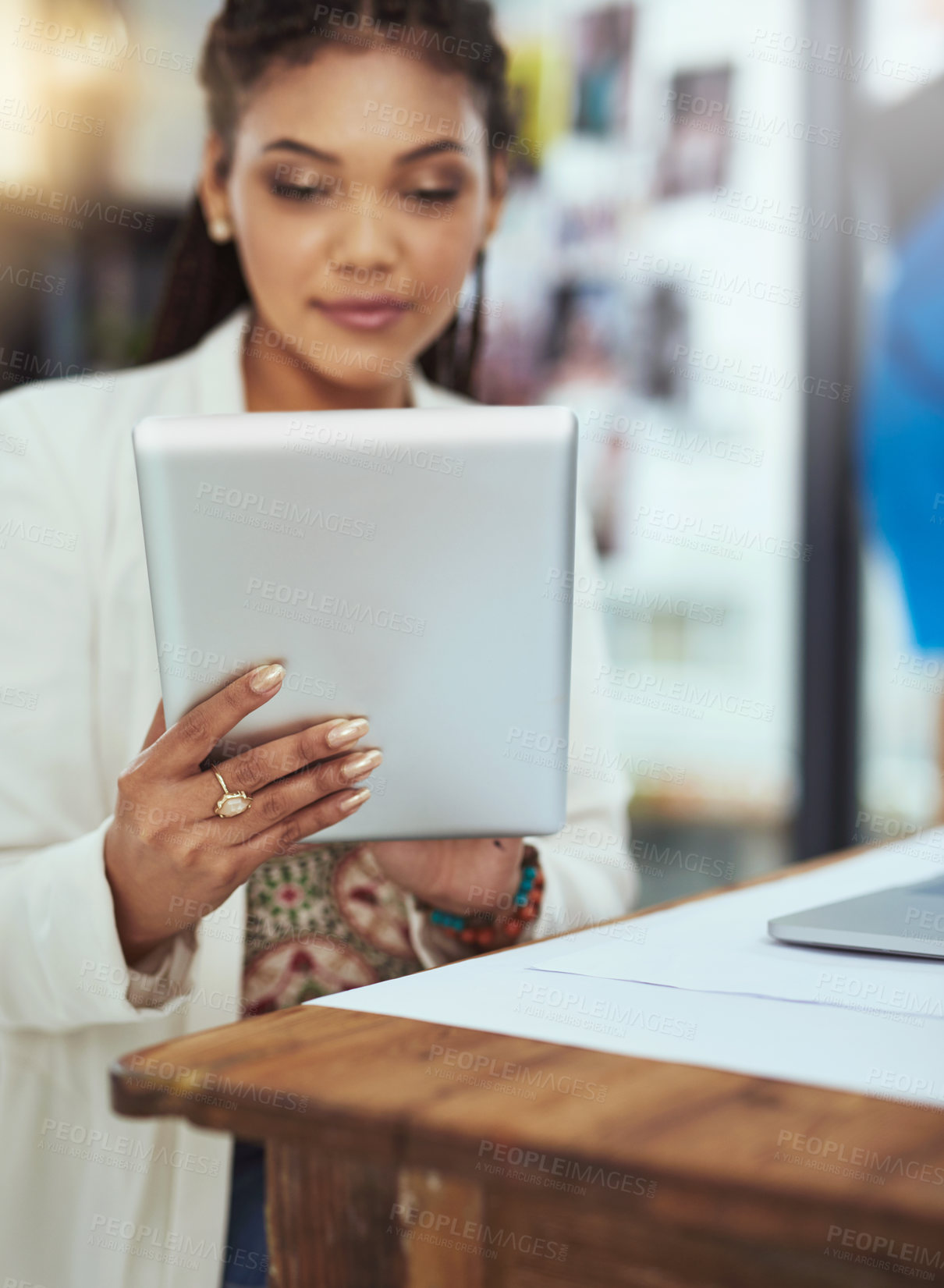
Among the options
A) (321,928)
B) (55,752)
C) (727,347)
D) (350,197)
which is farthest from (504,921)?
(727,347)

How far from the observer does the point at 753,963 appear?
26.7 inches

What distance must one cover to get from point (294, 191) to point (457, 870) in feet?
2.22

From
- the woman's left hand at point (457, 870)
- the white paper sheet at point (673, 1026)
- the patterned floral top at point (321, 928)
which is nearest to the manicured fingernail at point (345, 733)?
the white paper sheet at point (673, 1026)

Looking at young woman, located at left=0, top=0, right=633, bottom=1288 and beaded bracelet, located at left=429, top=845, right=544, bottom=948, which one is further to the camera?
beaded bracelet, located at left=429, top=845, right=544, bottom=948

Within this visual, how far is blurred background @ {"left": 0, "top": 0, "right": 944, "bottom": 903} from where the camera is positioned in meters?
2.34

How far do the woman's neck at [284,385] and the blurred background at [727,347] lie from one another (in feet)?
3.36

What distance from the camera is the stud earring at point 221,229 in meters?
1.23

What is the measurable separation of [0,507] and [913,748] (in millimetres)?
1988

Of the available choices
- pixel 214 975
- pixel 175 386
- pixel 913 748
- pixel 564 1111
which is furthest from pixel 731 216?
pixel 564 1111

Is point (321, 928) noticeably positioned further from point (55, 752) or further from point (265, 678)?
point (265, 678)

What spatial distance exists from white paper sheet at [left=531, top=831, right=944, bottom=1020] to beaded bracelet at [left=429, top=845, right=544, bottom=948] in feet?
0.55

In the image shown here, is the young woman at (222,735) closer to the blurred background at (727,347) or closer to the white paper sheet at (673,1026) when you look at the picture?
the white paper sheet at (673,1026)

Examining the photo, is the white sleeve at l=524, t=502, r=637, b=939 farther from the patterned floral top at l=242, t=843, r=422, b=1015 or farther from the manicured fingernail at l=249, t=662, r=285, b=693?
the manicured fingernail at l=249, t=662, r=285, b=693

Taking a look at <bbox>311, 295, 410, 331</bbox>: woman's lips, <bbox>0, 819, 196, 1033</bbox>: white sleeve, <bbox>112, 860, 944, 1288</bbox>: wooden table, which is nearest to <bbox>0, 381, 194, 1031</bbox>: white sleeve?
<bbox>0, 819, 196, 1033</bbox>: white sleeve
